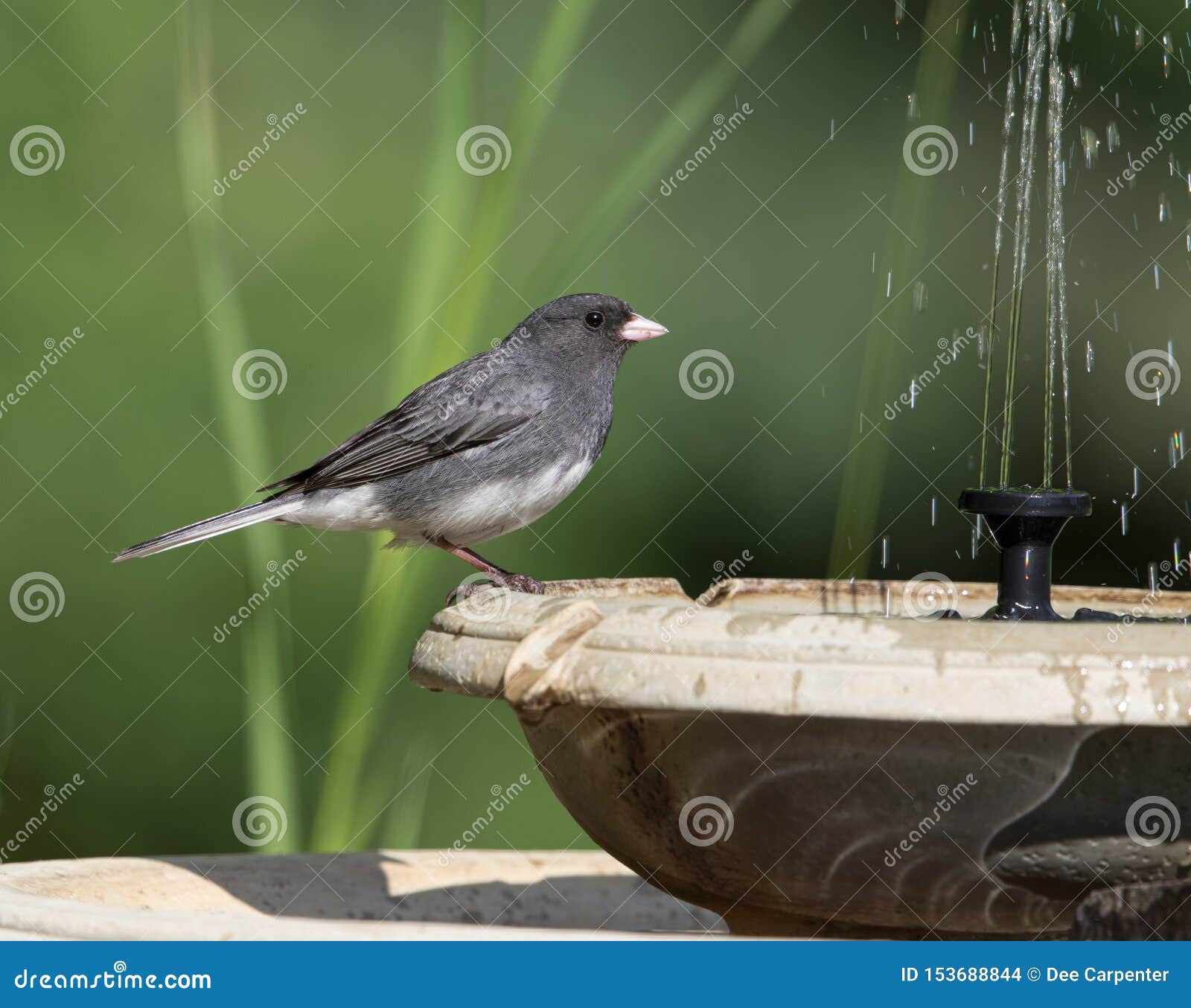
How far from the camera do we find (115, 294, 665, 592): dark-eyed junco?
3.04m

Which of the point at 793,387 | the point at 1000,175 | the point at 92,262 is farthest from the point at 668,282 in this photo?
the point at 92,262

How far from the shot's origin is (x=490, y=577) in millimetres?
3135

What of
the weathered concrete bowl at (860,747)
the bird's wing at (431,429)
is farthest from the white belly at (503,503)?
the weathered concrete bowl at (860,747)

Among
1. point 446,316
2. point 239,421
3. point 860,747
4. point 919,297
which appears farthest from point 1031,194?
point 860,747

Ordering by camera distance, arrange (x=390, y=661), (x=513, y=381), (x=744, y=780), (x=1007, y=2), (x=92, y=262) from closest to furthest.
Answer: (x=744, y=780), (x=513, y=381), (x=390, y=661), (x=92, y=262), (x=1007, y=2)

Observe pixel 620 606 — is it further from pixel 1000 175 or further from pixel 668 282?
pixel 1000 175

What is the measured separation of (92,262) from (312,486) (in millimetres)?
1157

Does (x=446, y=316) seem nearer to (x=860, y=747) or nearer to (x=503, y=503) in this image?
(x=503, y=503)

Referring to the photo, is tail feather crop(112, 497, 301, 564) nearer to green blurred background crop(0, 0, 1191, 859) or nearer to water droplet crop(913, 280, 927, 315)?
green blurred background crop(0, 0, 1191, 859)

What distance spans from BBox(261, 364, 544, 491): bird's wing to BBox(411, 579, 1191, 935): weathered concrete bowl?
3.83 feet

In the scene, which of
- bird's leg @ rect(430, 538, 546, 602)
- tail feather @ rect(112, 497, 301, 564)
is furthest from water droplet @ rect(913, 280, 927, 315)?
tail feather @ rect(112, 497, 301, 564)

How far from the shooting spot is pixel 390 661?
11.2ft

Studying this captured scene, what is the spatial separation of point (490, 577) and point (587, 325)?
617mm

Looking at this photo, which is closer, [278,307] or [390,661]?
[390,661]
